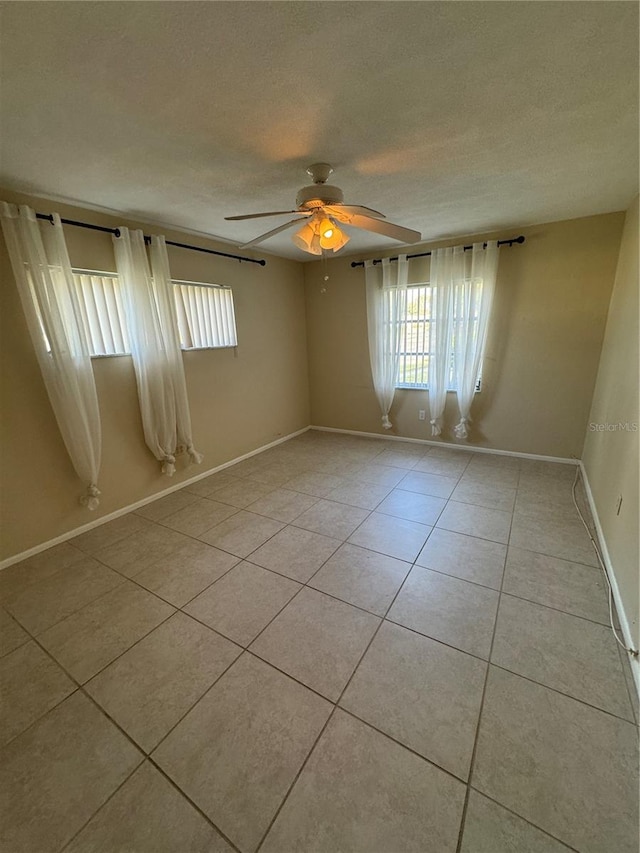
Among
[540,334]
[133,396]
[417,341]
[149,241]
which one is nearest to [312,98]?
[149,241]

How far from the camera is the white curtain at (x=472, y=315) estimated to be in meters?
3.26

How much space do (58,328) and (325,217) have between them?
1.85 meters

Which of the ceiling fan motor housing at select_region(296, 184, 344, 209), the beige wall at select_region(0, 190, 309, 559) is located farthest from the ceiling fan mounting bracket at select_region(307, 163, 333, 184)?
the beige wall at select_region(0, 190, 309, 559)

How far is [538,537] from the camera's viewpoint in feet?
7.43

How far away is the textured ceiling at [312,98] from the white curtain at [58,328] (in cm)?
27

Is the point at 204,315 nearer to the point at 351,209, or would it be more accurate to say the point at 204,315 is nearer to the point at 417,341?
the point at 351,209

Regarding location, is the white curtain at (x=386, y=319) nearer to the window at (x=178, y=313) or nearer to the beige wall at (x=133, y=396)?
the beige wall at (x=133, y=396)

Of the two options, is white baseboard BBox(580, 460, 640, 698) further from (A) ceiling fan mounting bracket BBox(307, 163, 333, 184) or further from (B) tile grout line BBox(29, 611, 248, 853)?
(A) ceiling fan mounting bracket BBox(307, 163, 333, 184)

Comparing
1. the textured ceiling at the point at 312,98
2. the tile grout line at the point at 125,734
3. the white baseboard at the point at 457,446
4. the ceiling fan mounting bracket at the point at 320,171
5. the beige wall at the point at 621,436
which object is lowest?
the tile grout line at the point at 125,734

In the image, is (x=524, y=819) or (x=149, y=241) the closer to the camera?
(x=524, y=819)

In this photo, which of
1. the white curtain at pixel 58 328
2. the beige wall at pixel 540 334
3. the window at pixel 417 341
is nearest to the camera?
the white curtain at pixel 58 328

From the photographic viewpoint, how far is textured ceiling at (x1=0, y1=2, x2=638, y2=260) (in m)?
0.98

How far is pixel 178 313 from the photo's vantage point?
306 centimetres

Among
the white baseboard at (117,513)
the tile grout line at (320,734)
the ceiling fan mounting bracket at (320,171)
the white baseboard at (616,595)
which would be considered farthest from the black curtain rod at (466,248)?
the tile grout line at (320,734)
